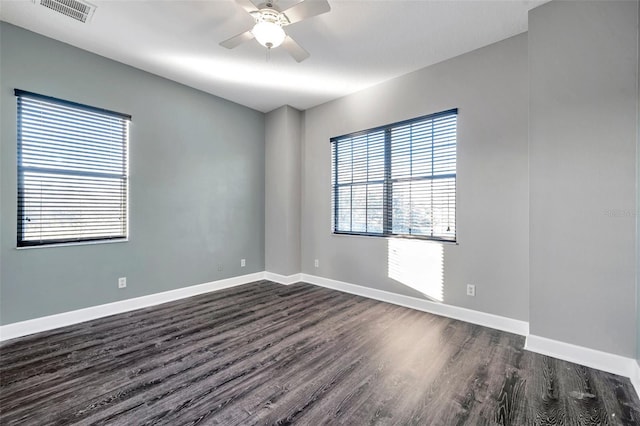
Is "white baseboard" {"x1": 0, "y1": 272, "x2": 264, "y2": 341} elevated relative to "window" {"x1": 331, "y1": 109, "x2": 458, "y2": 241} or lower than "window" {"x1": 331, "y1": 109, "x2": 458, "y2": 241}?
lower

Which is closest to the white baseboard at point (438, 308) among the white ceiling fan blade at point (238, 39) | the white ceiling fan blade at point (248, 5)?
the white ceiling fan blade at point (238, 39)

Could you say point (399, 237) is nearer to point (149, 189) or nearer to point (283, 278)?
point (283, 278)

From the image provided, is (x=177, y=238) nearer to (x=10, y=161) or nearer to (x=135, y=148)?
(x=135, y=148)

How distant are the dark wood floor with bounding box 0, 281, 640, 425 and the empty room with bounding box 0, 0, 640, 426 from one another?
2 centimetres

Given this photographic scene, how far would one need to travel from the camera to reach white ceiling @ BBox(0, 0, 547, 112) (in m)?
2.45

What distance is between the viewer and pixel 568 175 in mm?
2301

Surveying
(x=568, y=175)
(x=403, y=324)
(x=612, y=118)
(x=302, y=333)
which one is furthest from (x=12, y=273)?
(x=612, y=118)

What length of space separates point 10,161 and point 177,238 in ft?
5.83

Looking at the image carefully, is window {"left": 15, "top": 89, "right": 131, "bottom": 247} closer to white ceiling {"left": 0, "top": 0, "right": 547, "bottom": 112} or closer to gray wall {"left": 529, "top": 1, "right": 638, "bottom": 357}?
white ceiling {"left": 0, "top": 0, "right": 547, "bottom": 112}

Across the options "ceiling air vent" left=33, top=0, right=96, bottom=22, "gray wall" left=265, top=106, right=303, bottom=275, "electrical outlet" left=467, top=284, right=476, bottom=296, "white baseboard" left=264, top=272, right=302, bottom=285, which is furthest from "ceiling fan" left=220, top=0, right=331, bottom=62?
"white baseboard" left=264, top=272, right=302, bottom=285

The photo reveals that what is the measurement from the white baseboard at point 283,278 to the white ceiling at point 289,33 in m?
3.02

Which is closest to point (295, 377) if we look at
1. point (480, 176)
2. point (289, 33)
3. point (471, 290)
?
point (471, 290)

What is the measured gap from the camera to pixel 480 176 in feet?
9.99

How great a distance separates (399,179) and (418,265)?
1.13 meters
